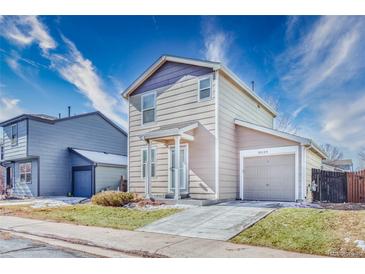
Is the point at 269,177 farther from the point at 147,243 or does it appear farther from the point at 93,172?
the point at 93,172

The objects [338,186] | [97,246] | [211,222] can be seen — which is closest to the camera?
[97,246]

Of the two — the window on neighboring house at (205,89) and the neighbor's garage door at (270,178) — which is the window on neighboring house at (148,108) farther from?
the neighbor's garage door at (270,178)

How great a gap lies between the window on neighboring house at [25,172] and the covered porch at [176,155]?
960 centimetres

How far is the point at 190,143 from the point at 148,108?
8.41ft

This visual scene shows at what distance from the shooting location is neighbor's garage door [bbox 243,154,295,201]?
1005 centimetres

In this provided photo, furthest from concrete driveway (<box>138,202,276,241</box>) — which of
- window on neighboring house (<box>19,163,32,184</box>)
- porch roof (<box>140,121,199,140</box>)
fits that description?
window on neighboring house (<box>19,163,32,184</box>)

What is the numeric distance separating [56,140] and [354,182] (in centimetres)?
1518

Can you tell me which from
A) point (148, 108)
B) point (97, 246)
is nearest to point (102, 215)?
point (97, 246)

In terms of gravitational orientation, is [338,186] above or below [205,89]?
below

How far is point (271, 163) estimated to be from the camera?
10.4 metres

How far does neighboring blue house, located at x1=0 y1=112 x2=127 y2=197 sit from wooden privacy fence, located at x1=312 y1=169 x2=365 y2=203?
1098cm

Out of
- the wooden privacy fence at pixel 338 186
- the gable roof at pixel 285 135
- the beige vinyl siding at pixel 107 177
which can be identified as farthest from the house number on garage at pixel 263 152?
the beige vinyl siding at pixel 107 177

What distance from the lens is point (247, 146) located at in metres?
10.8

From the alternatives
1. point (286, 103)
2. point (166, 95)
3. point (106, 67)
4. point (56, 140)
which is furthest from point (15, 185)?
point (286, 103)
